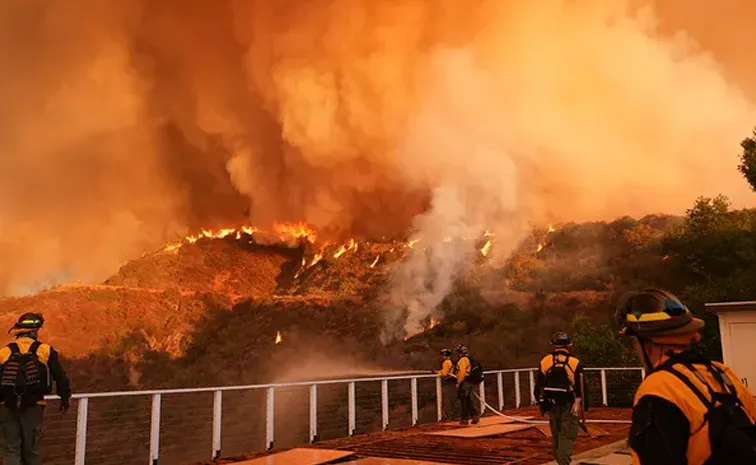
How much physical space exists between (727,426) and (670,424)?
0.62 ft

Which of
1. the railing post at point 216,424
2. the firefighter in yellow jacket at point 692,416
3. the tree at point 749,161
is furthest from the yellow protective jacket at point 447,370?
the tree at point 749,161

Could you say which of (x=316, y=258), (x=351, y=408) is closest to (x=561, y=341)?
(x=351, y=408)

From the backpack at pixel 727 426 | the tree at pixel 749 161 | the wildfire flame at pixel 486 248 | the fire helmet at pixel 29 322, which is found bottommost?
the backpack at pixel 727 426

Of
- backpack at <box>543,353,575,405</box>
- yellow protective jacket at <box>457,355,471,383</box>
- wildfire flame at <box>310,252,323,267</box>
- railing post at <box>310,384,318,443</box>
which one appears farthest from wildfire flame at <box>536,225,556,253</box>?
backpack at <box>543,353,575,405</box>

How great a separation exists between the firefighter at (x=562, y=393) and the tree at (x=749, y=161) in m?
27.4

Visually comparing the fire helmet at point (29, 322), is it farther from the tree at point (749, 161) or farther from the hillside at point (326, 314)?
the hillside at point (326, 314)

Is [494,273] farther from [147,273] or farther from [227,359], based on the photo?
[147,273]

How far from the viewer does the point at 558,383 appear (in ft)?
22.2

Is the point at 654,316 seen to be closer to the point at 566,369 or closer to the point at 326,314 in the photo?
the point at 566,369

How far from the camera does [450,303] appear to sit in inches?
2835

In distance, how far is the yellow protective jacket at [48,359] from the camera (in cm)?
564

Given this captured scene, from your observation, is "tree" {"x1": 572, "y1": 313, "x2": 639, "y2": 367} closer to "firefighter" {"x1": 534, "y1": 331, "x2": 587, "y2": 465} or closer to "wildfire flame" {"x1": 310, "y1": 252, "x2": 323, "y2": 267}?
"firefighter" {"x1": 534, "y1": 331, "x2": 587, "y2": 465}

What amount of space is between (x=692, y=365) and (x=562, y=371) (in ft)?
16.5

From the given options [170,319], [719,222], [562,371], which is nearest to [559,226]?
[719,222]
